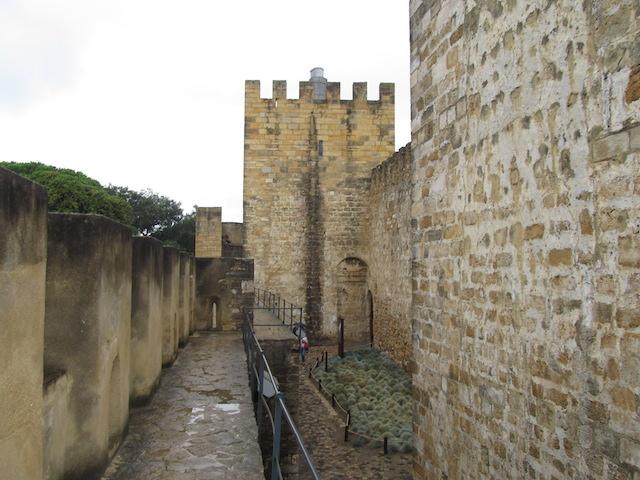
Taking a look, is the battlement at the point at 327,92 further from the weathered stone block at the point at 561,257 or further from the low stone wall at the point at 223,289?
the weathered stone block at the point at 561,257

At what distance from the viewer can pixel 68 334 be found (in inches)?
165

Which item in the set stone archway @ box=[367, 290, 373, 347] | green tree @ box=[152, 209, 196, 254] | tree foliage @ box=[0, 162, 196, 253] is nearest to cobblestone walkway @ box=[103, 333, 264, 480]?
stone archway @ box=[367, 290, 373, 347]

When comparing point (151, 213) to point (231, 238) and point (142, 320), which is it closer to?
point (231, 238)

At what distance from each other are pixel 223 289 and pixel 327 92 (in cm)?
967

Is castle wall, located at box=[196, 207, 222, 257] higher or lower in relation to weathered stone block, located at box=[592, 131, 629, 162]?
higher

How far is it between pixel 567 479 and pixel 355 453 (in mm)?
6636

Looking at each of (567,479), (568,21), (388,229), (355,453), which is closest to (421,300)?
(567,479)

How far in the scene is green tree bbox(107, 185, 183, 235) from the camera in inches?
1628

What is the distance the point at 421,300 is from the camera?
4.96 meters

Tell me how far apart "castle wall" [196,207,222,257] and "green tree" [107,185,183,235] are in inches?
891

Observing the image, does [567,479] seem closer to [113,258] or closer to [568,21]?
[568,21]

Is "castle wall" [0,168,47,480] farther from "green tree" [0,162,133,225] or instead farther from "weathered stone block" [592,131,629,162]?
"green tree" [0,162,133,225]

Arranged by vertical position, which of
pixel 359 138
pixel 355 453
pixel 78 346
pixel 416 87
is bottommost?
pixel 355 453

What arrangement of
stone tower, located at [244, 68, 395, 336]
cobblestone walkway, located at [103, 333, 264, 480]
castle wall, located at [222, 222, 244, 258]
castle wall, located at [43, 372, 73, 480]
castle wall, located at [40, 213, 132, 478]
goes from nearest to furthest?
castle wall, located at [43, 372, 73, 480]
castle wall, located at [40, 213, 132, 478]
cobblestone walkway, located at [103, 333, 264, 480]
stone tower, located at [244, 68, 395, 336]
castle wall, located at [222, 222, 244, 258]
